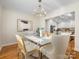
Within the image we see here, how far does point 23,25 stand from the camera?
6.46 metres

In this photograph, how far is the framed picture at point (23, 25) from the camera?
613cm

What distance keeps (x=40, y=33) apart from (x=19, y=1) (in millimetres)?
2562

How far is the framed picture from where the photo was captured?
6.13 meters

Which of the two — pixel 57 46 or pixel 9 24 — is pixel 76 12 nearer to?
pixel 57 46

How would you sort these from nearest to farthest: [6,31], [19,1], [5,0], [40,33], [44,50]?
1. [44,50]
2. [40,33]
3. [5,0]
4. [19,1]
5. [6,31]

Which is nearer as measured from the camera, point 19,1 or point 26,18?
point 19,1

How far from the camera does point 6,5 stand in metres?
4.94

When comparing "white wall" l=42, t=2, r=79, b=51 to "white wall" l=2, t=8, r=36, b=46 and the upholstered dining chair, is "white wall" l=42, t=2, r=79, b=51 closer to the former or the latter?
the upholstered dining chair

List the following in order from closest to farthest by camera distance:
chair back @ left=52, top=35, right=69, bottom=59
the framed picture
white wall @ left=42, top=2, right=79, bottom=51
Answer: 1. chair back @ left=52, top=35, right=69, bottom=59
2. white wall @ left=42, top=2, right=79, bottom=51
3. the framed picture

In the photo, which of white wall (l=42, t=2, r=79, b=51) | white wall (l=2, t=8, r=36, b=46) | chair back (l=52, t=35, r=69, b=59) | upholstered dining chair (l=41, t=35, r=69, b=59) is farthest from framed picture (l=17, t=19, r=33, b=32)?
chair back (l=52, t=35, r=69, b=59)

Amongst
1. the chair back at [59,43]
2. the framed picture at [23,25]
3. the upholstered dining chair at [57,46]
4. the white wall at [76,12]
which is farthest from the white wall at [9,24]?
the chair back at [59,43]

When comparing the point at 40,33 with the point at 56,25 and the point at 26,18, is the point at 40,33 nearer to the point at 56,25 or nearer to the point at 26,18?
the point at 26,18

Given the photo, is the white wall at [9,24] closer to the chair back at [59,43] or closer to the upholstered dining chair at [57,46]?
the upholstered dining chair at [57,46]

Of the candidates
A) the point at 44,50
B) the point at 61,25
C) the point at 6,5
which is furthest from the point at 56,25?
the point at 44,50
